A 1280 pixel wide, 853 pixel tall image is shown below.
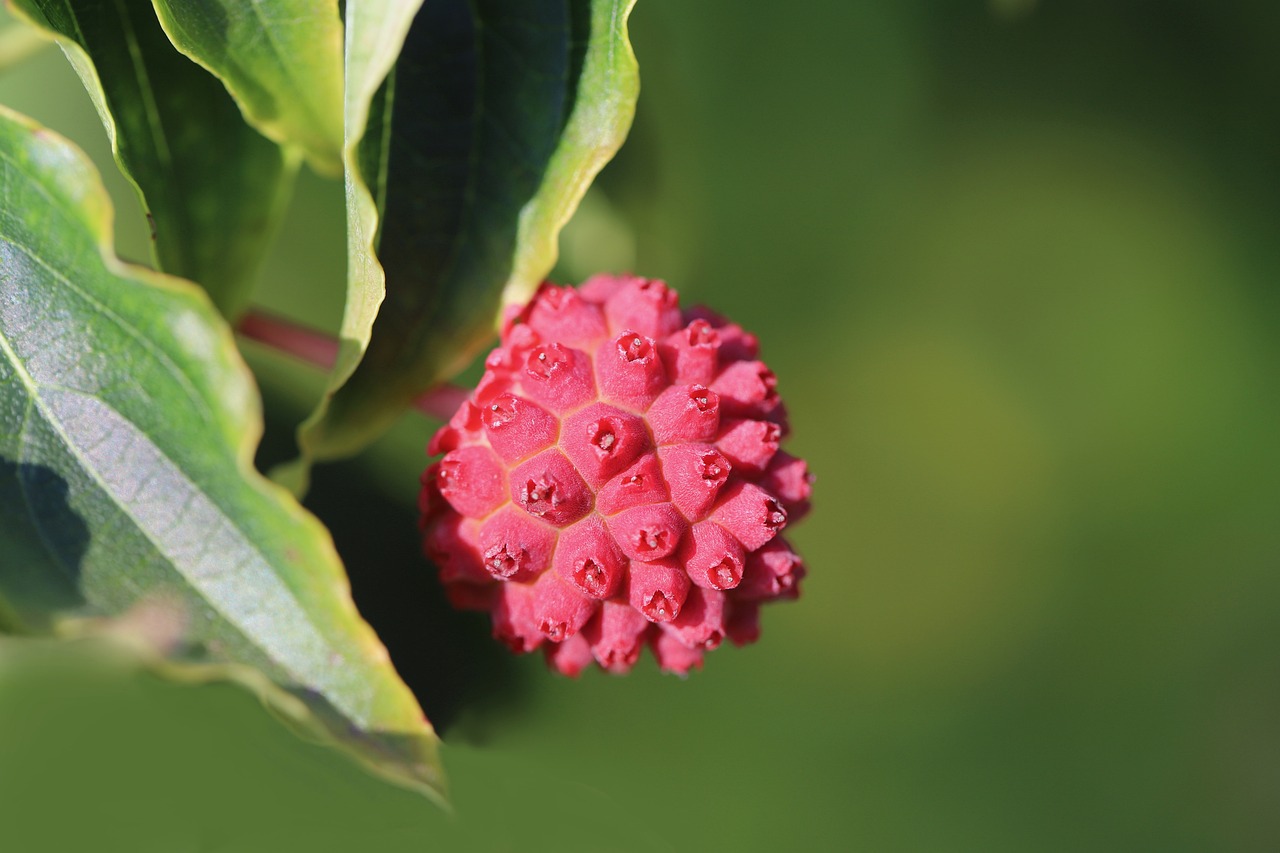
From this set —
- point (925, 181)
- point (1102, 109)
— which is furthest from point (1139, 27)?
point (925, 181)

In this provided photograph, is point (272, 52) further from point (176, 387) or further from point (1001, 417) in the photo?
point (1001, 417)

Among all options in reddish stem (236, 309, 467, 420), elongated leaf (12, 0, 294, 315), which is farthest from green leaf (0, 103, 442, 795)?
reddish stem (236, 309, 467, 420)

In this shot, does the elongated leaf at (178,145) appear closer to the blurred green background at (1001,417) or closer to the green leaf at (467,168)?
the green leaf at (467,168)

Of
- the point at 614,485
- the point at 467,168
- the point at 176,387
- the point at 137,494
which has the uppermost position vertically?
the point at 467,168

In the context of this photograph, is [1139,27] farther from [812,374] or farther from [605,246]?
[605,246]

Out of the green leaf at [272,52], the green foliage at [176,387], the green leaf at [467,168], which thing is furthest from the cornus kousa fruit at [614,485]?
the green leaf at [272,52]

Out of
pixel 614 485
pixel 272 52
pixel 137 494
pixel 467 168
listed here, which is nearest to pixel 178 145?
pixel 272 52
